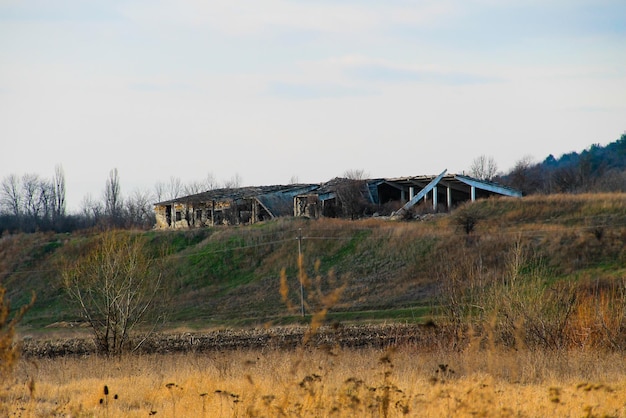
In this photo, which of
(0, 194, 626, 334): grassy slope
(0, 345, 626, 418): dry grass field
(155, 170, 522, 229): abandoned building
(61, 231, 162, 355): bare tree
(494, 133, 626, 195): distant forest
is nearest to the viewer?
(0, 345, 626, 418): dry grass field

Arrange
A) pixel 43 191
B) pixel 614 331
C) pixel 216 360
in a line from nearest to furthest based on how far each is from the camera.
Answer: pixel 216 360 < pixel 614 331 < pixel 43 191

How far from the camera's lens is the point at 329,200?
53.2 metres

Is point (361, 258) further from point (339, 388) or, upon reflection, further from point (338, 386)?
point (339, 388)

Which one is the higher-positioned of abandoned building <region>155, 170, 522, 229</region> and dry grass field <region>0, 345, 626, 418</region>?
abandoned building <region>155, 170, 522, 229</region>

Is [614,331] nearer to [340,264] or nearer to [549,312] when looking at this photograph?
[549,312]

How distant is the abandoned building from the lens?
51.2 m

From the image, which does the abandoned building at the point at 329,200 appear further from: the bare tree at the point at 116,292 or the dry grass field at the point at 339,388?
the dry grass field at the point at 339,388

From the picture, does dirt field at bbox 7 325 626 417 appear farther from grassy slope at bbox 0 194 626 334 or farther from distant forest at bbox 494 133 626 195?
distant forest at bbox 494 133 626 195

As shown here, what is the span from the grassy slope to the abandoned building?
4.96 metres

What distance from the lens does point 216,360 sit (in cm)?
1501

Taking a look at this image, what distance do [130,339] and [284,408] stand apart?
14671 mm

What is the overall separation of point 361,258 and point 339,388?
97.9 ft

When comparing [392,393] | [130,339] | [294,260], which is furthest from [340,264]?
[392,393]

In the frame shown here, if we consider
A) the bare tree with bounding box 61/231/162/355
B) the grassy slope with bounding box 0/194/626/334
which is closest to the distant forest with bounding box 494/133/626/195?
the grassy slope with bounding box 0/194/626/334
